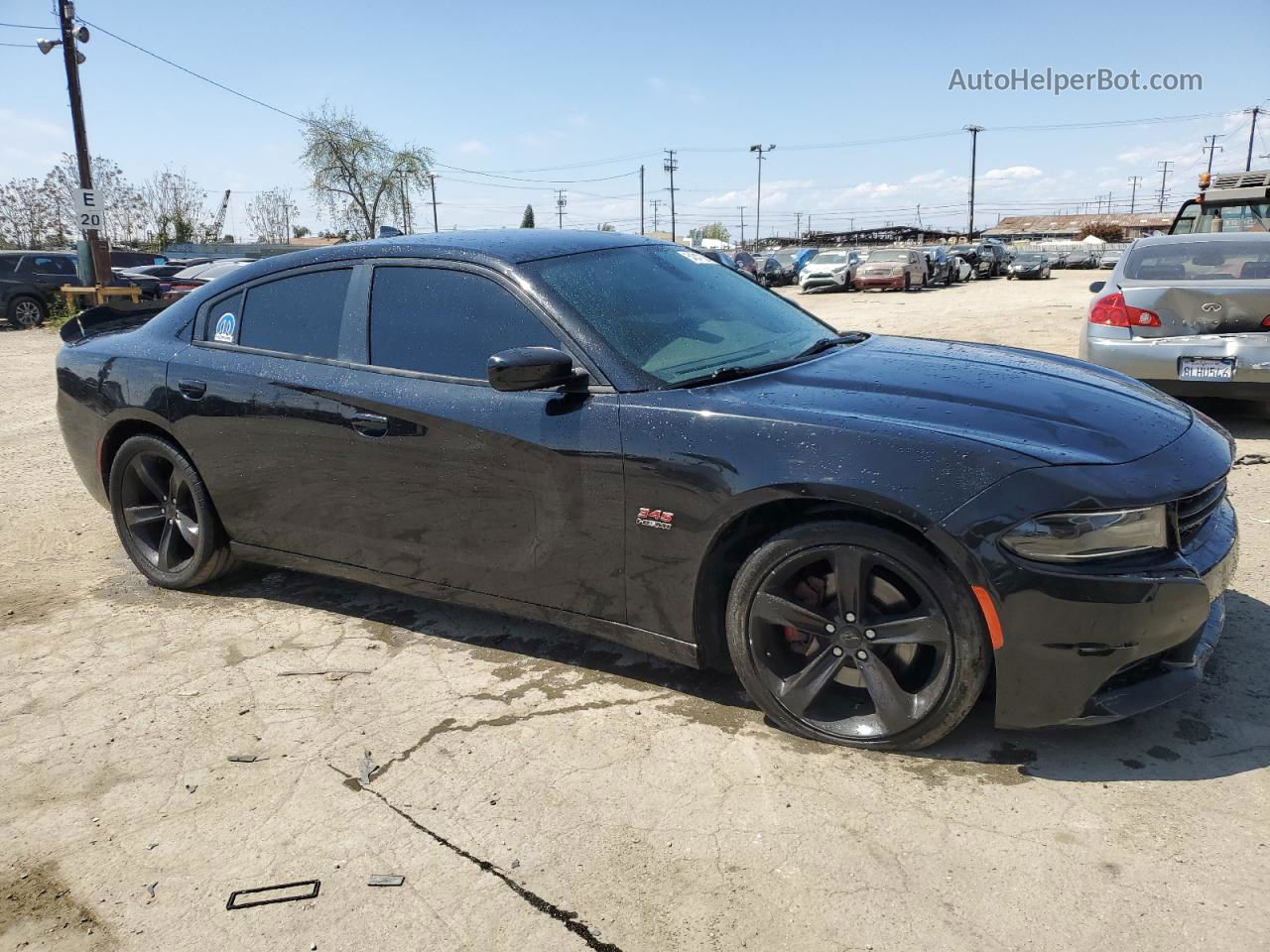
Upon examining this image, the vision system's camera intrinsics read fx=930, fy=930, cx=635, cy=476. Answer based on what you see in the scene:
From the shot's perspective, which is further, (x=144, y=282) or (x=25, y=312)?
(x=144, y=282)

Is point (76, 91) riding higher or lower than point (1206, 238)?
higher

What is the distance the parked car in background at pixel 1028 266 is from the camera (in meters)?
39.6

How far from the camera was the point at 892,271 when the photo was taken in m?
30.1

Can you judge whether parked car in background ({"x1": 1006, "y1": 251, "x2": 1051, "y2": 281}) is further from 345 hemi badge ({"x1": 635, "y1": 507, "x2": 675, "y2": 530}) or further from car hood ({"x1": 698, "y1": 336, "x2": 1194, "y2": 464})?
345 hemi badge ({"x1": 635, "y1": 507, "x2": 675, "y2": 530})

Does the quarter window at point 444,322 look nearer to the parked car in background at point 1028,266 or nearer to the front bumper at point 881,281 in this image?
the front bumper at point 881,281

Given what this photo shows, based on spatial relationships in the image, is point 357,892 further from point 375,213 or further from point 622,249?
point 375,213

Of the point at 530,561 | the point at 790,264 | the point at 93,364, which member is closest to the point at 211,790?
the point at 530,561

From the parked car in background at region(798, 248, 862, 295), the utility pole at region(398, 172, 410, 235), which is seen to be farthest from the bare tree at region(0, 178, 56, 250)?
the parked car in background at region(798, 248, 862, 295)

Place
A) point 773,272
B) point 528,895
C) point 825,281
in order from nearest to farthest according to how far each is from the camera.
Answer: point 528,895
point 825,281
point 773,272

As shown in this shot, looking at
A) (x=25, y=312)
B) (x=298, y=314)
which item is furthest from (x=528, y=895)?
(x=25, y=312)

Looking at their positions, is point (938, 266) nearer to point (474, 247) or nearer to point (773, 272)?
point (773, 272)

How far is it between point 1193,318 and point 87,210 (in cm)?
2078

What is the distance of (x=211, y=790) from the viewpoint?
2.73 meters

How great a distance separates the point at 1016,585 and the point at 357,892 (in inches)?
71.3
